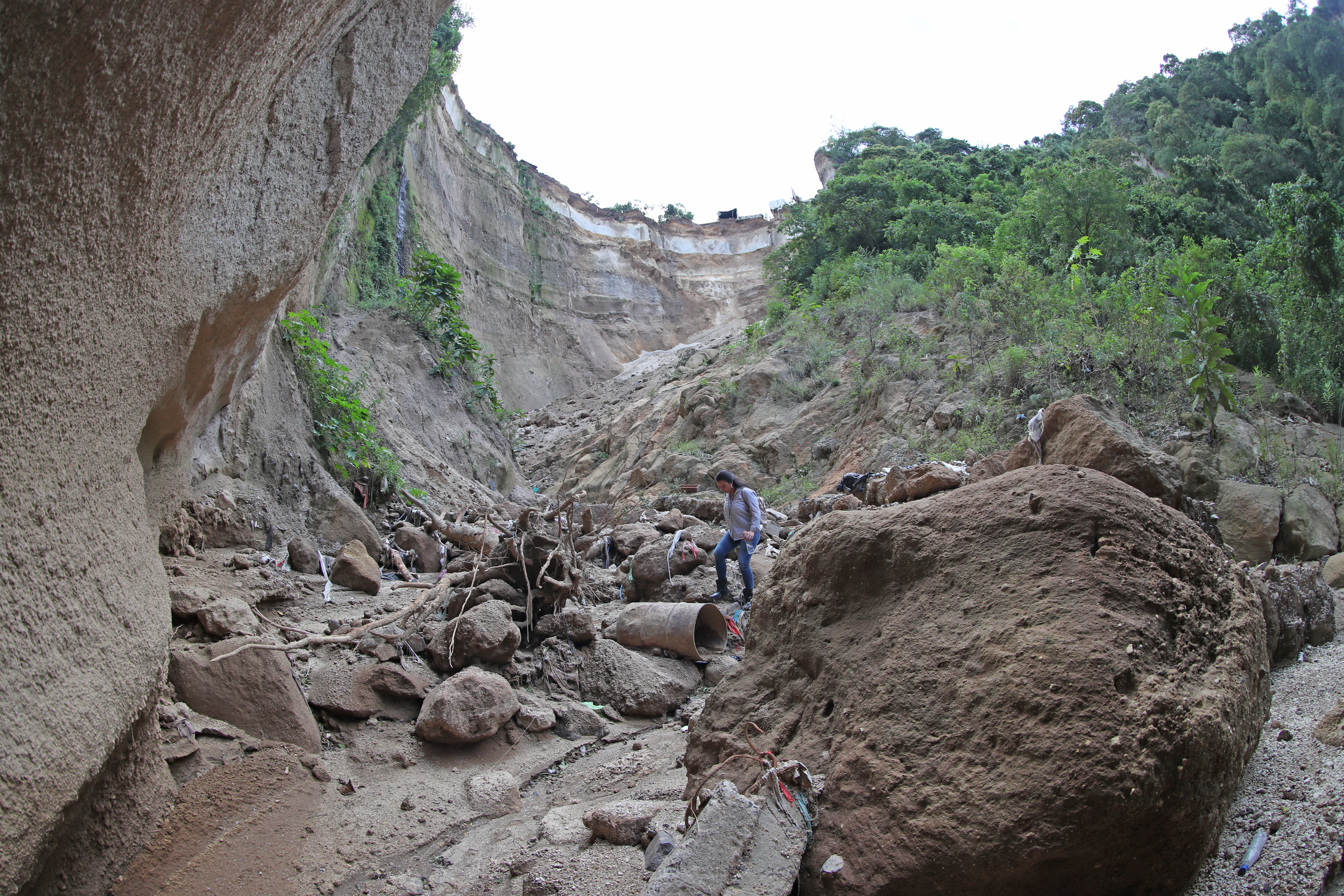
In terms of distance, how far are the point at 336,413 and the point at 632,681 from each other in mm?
4976

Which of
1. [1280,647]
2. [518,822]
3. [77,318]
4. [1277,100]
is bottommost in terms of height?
[518,822]

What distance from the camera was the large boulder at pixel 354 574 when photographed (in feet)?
17.6

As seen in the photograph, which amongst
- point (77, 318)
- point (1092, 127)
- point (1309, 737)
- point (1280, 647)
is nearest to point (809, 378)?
point (1280, 647)

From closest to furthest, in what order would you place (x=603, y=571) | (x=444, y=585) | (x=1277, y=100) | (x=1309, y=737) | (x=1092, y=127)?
(x=1309, y=737), (x=444, y=585), (x=603, y=571), (x=1277, y=100), (x=1092, y=127)

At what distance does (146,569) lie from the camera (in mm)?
2613

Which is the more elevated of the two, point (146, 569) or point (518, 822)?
point (146, 569)

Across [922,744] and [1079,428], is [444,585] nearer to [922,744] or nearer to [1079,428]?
[922,744]

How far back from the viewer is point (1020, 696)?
1.90 meters

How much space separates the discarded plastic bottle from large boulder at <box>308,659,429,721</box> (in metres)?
3.59

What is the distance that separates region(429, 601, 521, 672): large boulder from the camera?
4.40 metres

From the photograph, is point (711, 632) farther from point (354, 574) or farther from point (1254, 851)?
point (1254, 851)

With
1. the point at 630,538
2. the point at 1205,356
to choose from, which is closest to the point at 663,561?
the point at 630,538

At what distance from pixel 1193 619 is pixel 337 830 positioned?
3.18m

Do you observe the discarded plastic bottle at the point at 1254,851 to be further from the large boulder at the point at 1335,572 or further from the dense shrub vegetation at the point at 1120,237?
the dense shrub vegetation at the point at 1120,237
